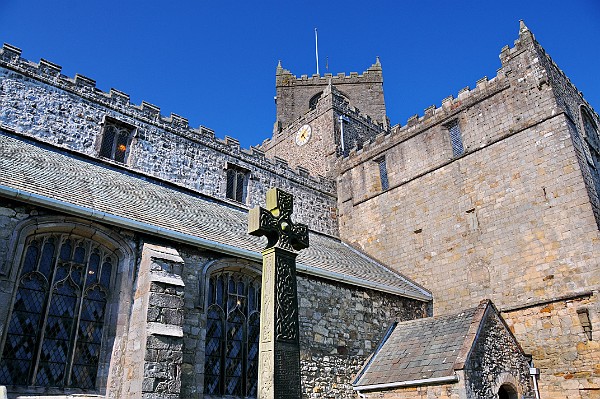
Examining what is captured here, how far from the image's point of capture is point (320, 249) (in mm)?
15883

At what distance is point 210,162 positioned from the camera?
55.8 feet

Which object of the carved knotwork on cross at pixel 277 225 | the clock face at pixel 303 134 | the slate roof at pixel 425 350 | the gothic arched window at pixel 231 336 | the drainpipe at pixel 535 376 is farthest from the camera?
the clock face at pixel 303 134

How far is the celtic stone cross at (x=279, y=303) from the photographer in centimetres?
564

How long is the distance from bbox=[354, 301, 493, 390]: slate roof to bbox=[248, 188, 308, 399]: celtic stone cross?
18.2ft

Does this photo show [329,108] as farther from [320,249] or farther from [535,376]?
[535,376]

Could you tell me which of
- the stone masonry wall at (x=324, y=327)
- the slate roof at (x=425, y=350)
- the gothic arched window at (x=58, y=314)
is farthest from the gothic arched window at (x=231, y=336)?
the slate roof at (x=425, y=350)

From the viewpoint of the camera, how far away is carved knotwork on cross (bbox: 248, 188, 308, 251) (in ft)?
21.4

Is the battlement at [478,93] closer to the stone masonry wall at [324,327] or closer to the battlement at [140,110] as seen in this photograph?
A: the battlement at [140,110]

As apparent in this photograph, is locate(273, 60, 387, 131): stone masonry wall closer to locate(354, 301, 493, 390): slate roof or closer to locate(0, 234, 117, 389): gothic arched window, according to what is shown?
locate(354, 301, 493, 390): slate roof

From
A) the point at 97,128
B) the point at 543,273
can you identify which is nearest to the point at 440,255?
the point at 543,273

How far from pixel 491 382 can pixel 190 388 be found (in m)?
6.61

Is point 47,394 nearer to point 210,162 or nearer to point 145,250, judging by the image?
point 145,250

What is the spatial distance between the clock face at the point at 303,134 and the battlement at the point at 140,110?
136 inches

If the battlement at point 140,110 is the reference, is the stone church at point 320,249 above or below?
below
